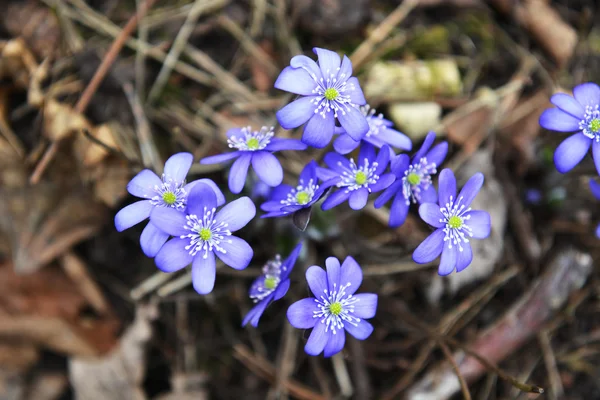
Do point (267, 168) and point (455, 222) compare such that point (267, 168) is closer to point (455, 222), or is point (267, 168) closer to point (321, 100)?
point (321, 100)

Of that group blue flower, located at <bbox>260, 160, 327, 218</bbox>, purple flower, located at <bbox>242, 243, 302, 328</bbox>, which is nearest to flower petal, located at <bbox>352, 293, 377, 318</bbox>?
purple flower, located at <bbox>242, 243, 302, 328</bbox>

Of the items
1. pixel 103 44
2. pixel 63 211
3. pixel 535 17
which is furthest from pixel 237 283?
pixel 535 17

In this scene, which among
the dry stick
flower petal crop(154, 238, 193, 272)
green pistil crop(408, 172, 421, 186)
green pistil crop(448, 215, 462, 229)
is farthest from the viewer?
the dry stick

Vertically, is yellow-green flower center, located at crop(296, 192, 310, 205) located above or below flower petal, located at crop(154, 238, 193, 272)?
above

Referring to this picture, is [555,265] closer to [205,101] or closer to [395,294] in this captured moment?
[395,294]

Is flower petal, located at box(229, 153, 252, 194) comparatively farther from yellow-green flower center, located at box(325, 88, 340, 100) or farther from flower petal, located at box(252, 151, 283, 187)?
yellow-green flower center, located at box(325, 88, 340, 100)

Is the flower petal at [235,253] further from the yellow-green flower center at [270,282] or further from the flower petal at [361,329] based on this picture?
the flower petal at [361,329]

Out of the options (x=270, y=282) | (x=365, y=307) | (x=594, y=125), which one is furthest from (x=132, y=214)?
(x=594, y=125)

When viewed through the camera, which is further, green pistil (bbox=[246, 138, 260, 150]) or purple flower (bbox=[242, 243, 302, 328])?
green pistil (bbox=[246, 138, 260, 150])
